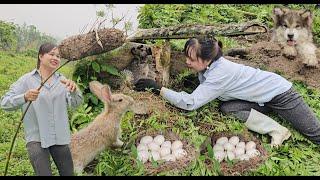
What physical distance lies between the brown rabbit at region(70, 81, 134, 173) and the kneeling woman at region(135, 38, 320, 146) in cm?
70

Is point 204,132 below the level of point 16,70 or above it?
below

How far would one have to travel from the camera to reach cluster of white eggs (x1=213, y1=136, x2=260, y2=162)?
5848mm

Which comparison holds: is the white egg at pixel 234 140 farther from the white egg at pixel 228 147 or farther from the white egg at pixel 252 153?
the white egg at pixel 252 153

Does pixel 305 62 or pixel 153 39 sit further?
pixel 305 62

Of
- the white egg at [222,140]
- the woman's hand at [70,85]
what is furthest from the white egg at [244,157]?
the woman's hand at [70,85]

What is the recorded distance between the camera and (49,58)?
529cm

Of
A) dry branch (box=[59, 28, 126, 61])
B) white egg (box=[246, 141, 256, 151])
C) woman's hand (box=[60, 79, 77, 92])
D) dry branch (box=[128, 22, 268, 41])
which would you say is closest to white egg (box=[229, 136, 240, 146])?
white egg (box=[246, 141, 256, 151])

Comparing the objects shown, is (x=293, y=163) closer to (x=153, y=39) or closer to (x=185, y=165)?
(x=185, y=165)

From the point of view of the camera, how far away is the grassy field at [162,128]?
5.65 m

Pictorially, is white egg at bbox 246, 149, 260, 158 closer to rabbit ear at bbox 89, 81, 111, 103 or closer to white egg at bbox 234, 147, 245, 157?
white egg at bbox 234, 147, 245, 157

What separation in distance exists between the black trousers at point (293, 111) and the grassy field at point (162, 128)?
3.5 inches

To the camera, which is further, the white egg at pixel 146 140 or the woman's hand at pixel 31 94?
the white egg at pixel 146 140

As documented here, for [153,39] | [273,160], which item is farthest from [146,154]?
[153,39]

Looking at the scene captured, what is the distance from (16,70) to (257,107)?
264 centimetres
